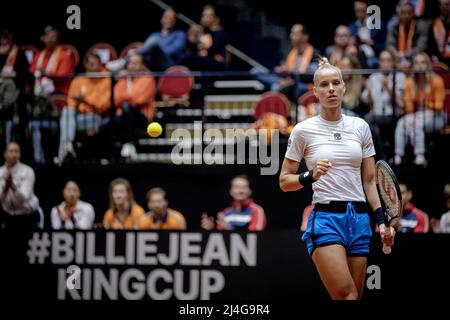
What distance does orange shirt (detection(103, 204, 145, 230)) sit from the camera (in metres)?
12.5

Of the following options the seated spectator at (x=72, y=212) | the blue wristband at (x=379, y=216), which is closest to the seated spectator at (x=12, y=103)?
the seated spectator at (x=72, y=212)

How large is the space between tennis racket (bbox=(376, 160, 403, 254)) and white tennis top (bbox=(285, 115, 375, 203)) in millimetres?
186

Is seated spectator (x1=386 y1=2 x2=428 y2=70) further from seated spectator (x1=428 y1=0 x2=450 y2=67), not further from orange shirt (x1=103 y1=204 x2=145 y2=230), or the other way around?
orange shirt (x1=103 y1=204 x2=145 y2=230)

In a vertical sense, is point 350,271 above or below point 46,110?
below

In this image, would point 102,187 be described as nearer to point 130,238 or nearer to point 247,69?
point 130,238

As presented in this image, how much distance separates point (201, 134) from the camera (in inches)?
511

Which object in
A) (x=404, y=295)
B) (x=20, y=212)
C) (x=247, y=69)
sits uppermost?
(x=247, y=69)

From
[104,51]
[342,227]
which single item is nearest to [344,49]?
[104,51]

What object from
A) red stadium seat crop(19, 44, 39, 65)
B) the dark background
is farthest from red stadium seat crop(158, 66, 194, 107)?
the dark background

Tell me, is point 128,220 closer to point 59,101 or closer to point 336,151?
point 59,101

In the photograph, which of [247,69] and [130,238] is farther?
[247,69]

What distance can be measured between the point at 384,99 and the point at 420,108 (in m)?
0.47
